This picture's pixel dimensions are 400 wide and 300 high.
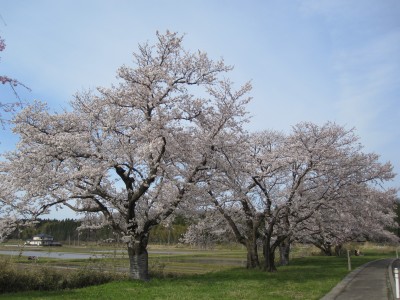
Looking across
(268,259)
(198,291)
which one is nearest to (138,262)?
(198,291)

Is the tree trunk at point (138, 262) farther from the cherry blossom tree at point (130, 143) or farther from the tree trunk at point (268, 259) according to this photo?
the tree trunk at point (268, 259)

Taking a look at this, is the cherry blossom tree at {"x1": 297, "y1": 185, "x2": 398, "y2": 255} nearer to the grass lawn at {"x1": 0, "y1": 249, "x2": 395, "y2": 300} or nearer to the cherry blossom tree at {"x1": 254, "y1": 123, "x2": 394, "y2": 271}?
the cherry blossom tree at {"x1": 254, "y1": 123, "x2": 394, "y2": 271}

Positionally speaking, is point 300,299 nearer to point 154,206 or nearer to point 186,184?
point 186,184

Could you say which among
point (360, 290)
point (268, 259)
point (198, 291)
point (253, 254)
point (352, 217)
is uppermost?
point (352, 217)

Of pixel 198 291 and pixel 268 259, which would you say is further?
pixel 268 259

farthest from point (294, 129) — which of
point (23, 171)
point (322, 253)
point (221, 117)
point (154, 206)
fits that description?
point (322, 253)

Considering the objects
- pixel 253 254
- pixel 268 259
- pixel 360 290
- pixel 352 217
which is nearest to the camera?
pixel 360 290

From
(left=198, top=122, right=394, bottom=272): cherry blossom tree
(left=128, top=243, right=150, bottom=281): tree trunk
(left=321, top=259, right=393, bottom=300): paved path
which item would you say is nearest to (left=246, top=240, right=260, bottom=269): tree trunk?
(left=198, top=122, right=394, bottom=272): cherry blossom tree

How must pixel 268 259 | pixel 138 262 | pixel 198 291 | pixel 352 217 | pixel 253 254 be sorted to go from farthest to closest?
pixel 352 217, pixel 253 254, pixel 268 259, pixel 138 262, pixel 198 291

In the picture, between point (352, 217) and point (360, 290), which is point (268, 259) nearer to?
point (360, 290)

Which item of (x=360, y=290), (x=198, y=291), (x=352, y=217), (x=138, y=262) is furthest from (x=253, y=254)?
(x=198, y=291)

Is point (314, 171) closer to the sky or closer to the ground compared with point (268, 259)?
closer to the sky

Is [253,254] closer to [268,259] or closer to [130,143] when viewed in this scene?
[268,259]

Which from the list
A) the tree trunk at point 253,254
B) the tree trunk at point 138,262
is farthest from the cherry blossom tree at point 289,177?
the tree trunk at point 138,262
